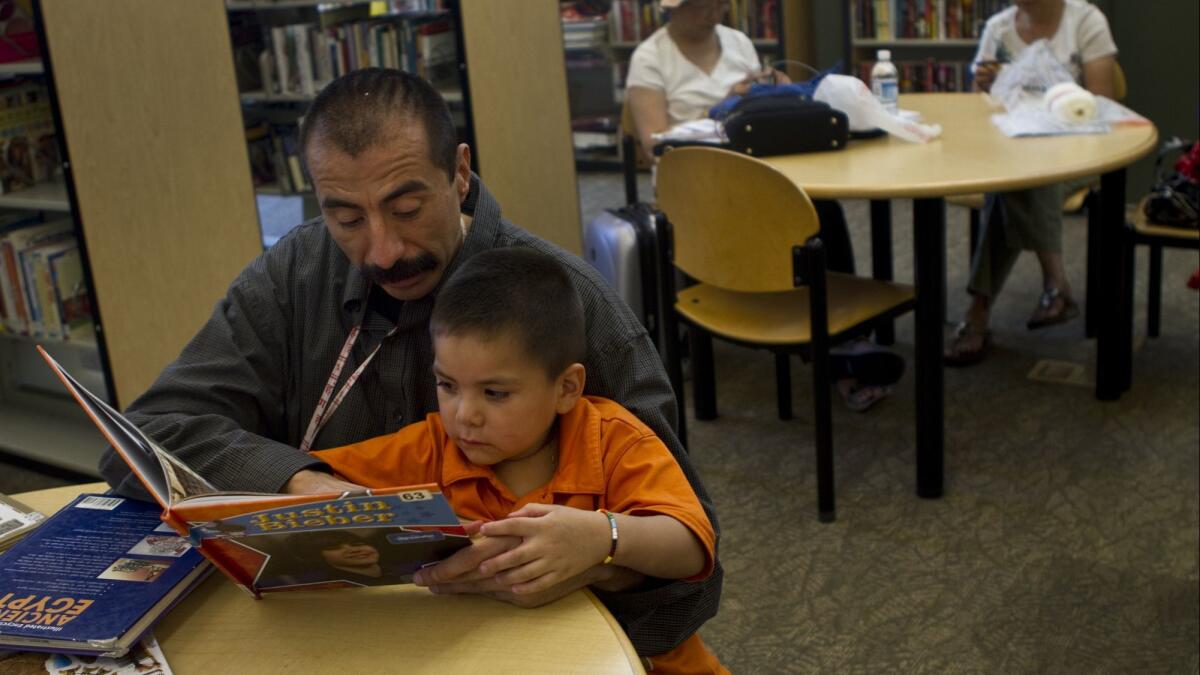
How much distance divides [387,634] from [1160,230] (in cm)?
254

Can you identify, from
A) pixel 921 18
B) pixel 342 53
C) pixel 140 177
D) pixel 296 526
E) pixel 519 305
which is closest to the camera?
pixel 296 526

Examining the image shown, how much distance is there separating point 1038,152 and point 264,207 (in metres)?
2.55

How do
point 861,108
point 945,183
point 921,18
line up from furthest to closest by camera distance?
point 921,18 → point 861,108 → point 945,183

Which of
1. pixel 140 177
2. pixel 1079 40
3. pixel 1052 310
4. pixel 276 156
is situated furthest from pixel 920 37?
pixel 140 177

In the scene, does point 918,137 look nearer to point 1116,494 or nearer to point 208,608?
point 1116,494

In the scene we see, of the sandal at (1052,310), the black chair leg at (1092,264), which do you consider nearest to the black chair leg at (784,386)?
the black chair leg at (1092,264)

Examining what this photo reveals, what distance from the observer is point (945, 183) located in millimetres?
2521

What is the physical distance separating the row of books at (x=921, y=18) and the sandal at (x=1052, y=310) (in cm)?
182

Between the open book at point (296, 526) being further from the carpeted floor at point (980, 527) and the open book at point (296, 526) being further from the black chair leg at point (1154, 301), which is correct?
the black chair leg at point (1154, 301)

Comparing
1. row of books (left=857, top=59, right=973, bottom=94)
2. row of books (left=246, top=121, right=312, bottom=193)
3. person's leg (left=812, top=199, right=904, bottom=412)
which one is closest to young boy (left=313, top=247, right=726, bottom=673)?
person's leg (left=812, top=199, right=904, bottom=412)

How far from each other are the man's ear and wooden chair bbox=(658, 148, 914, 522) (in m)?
1.15

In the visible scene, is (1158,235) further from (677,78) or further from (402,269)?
(402,269)

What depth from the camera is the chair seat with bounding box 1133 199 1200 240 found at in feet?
9.61

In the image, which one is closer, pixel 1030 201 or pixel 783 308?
pixel 783 308
